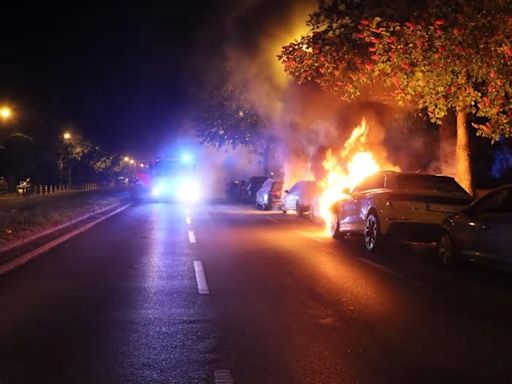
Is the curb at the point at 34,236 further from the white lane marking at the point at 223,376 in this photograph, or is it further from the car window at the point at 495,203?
the car window at the point at 495,203

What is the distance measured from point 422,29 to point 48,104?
144 feet

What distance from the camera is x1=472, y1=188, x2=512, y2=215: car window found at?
887 cm

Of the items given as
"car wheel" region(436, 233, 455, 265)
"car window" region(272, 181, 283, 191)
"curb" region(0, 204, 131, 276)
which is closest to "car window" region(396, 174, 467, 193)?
"car wheel" region(436, 233, 455, 265)

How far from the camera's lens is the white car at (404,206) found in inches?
435

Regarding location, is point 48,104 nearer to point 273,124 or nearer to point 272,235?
point 273,124

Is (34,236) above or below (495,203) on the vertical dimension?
below

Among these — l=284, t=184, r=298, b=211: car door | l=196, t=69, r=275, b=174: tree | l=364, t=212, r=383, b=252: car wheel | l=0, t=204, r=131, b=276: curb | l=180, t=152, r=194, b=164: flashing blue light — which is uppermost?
l=196, t=69, r=275, b=174: tree

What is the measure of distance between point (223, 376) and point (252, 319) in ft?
5.86

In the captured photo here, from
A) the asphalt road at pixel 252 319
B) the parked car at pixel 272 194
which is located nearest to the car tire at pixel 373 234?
the asphalt road at pixel 252 319

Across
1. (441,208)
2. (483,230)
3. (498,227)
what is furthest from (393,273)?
(441,208)

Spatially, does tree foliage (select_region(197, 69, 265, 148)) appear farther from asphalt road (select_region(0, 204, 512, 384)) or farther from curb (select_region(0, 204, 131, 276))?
asphalt road (select_region(0, 204, 512, 384))

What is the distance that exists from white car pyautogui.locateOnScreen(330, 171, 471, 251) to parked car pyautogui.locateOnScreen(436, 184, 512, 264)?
871 mm

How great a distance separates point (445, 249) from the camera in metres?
10.1

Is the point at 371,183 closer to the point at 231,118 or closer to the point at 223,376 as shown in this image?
the point at 223,376
